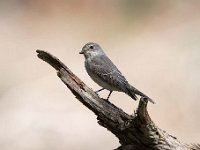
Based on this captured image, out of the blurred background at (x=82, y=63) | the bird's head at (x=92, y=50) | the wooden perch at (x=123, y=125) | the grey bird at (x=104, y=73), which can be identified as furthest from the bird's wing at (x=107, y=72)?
the blurred background at (x=82, y=63)

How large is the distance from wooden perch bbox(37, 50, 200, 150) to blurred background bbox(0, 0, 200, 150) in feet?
28.8

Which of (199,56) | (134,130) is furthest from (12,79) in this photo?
(134,130)

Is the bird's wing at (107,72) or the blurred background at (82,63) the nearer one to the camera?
the bird's wing at (107,72)

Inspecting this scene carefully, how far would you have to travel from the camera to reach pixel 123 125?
26.9 ft

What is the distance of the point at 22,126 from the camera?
18703mm

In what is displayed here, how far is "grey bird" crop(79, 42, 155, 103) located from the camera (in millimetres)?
9820

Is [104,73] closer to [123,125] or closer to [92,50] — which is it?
[92,50]

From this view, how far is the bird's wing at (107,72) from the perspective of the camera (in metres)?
9.94

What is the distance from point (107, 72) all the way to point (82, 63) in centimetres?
1159

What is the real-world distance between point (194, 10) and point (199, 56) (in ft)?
14.9

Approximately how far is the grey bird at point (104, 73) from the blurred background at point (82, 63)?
6390 mm

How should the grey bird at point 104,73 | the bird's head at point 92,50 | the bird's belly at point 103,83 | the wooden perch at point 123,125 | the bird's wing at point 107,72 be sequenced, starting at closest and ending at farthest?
1. the wooden perch at point 123,125
2. the grey bird at point 104,73
3. the bird's wing at point 107,72
4. the bird's belly at point 103,83
5. the bird's head at point 92,50

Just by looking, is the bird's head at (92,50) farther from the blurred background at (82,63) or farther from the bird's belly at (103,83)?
the blurred background at (82,63)

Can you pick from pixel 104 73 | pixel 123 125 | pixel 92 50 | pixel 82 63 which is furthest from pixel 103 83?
pixel 82 63
